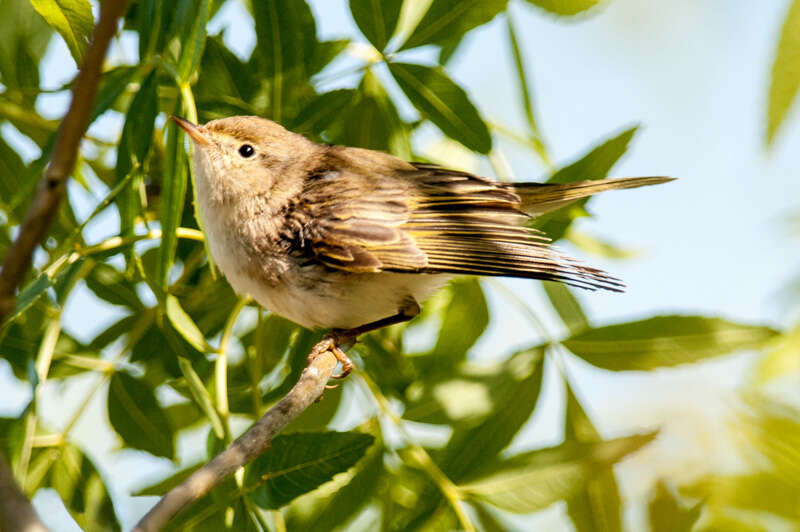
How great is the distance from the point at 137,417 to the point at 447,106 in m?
1.30

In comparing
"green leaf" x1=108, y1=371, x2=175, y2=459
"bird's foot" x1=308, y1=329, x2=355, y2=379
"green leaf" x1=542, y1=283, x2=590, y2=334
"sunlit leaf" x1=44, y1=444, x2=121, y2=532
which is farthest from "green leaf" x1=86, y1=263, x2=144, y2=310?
"green leaf" x1=542, y1=283, x2=590, y2=334

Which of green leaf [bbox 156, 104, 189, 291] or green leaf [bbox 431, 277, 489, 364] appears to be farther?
green leaf [bbox 431, 277, 489, 364]

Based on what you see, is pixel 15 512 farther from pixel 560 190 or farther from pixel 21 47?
pixel 560 190

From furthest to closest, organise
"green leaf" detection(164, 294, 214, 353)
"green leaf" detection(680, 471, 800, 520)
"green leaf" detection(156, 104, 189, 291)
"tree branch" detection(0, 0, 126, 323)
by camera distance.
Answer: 1. "green leaf" detection(164, 294, 214, 353)
2. "green leaf" detection(156, 104, 189, 291)
3. "green leaf" detection(680, 471, 800, 520)
4. "tree branch" detection(0, 0, 126, 323)

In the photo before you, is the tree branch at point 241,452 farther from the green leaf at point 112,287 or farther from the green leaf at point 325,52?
the green leaf at point 325,52

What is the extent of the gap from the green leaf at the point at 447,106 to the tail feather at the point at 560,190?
1.01 ft

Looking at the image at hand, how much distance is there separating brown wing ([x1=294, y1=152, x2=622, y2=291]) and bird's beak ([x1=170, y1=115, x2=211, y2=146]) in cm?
39

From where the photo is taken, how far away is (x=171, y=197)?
2.33 meters

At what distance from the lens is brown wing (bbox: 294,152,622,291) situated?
285 centimetres

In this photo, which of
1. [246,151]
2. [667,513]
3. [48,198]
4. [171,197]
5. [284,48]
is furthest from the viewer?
[246,151]

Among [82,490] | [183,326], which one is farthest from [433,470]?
[82,490]

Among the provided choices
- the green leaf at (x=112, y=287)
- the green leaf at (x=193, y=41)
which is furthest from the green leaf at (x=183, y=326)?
Result: the green leaf at (x=193, y=41)

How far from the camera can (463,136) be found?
2760 mm

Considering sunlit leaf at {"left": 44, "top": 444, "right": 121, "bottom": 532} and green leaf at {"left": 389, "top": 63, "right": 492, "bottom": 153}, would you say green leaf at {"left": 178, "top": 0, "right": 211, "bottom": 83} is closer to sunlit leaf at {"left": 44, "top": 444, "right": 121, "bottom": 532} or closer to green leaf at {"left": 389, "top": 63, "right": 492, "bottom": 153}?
green leaf at {"left": 389, "top": 63, "right": 492, "bottom": 153}
